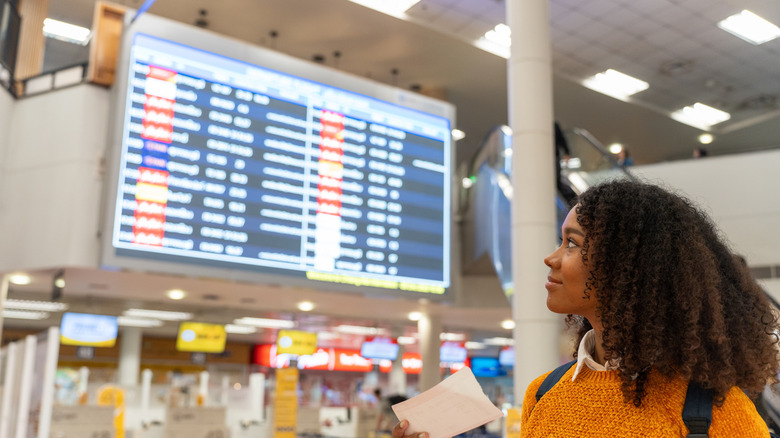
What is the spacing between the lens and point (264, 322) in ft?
61.0

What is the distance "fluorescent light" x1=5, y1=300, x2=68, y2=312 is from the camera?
16.1 metres

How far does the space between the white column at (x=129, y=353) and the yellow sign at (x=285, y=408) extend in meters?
11.4

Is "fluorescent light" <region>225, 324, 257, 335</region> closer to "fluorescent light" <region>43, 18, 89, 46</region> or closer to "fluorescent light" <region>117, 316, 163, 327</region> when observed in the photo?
"fluorescent light" <region>117, 316, 163, 327</region>

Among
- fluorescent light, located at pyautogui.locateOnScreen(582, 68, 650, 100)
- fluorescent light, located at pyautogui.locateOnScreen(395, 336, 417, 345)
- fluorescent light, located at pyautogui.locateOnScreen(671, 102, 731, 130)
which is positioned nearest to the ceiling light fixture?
fluorescent light, located at pyautogui.locateOnScreen(582, 68, 650, 100)

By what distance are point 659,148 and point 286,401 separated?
1100cm

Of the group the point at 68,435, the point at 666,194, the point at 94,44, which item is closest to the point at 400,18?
the point at 94,44

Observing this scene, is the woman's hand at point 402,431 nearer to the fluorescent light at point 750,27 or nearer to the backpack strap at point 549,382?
the backpack strap at point 549,382

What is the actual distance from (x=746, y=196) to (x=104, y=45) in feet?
26.6

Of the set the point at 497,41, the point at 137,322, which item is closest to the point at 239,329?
the point at 137,322

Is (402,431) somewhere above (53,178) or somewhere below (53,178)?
below

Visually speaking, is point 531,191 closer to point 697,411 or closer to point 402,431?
point 402,431

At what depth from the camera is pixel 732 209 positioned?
30.8ft

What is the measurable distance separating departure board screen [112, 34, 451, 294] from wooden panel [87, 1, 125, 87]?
1.26ft

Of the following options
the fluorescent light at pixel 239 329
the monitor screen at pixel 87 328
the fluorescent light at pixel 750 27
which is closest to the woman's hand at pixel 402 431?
the fluorescent light at pixel 750 27
